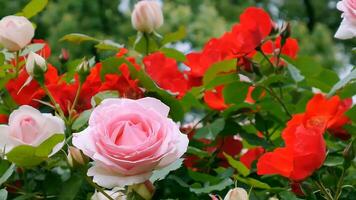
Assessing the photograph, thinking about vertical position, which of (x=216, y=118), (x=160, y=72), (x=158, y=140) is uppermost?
(x=158, y=140)

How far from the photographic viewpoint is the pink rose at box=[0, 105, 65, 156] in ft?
2.81

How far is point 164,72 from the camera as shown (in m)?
1.16

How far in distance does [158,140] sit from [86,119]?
0.17 meters

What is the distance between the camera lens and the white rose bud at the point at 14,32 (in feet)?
Result: 3.43

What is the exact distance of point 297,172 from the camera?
34.9 inches

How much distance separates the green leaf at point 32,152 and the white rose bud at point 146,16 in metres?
0.43

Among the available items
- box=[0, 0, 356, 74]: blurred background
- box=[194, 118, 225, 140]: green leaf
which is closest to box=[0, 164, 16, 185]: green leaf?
box=[194, 118, 225, 140]: green leaf

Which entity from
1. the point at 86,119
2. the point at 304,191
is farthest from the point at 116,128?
the point at 304,191

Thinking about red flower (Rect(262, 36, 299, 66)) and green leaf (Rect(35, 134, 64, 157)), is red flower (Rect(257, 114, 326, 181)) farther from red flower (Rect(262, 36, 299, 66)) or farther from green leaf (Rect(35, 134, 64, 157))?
red flower (Rect(262, 36, 299, 66))

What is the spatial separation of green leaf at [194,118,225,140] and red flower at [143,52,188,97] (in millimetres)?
67

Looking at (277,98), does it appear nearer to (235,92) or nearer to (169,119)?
(235,92)

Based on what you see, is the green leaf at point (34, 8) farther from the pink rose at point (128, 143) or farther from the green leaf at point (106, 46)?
the pink rose at point (128, 143)

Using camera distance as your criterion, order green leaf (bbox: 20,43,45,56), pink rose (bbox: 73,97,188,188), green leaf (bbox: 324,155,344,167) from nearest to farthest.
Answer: pink rose (bbox: 73,97,188,188) → green leaf (bbox: 324,155,344,167) → green leaf (bbox: 20,43,45,56)

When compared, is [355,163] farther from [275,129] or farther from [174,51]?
[174,51]
